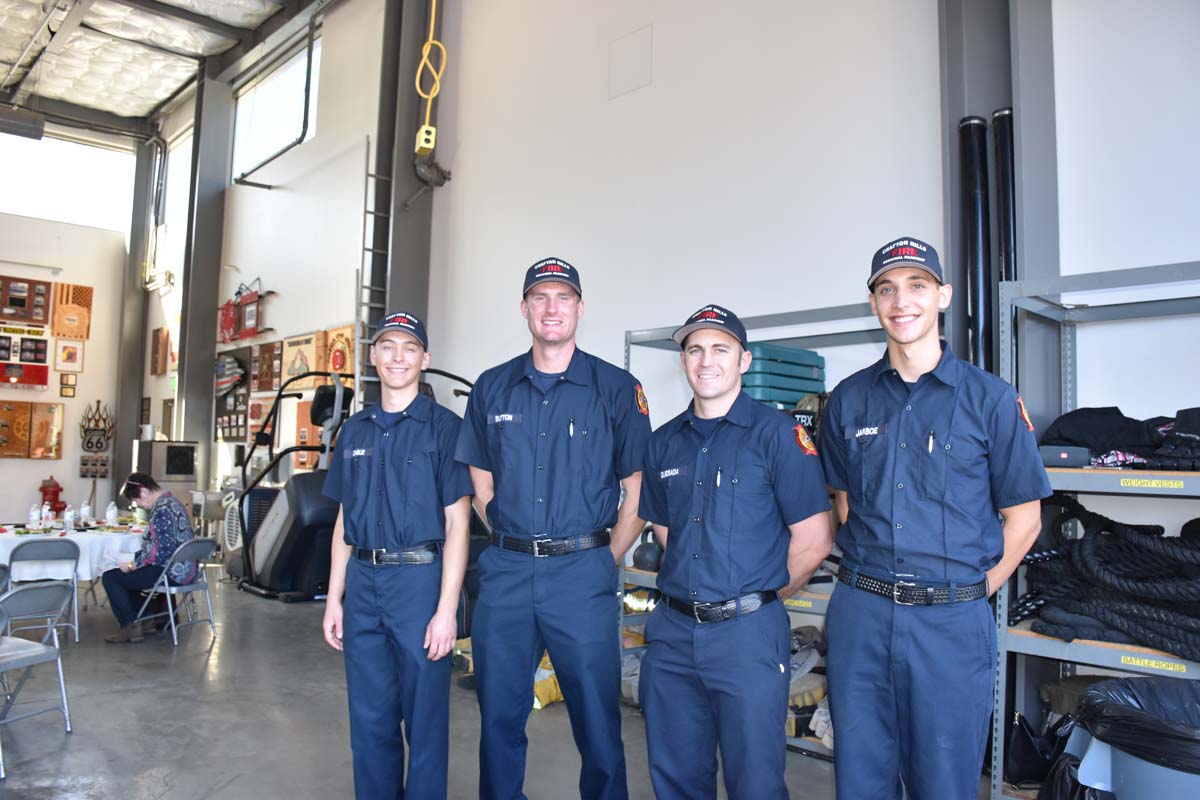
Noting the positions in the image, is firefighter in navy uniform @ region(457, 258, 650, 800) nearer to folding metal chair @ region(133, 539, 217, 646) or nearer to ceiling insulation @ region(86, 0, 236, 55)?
folding metal chair @ region(133, 539, 217, 646)

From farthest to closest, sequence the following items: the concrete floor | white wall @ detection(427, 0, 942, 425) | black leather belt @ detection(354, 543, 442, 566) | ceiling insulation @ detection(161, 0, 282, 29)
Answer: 1. ceiling insulation @ detection(161, 0, 282, 29)
2. white wall @ detection(427, 0, 942, 425)
3. the concrete floor
4. black leather belt @ detection(354, 543, 442, 566)

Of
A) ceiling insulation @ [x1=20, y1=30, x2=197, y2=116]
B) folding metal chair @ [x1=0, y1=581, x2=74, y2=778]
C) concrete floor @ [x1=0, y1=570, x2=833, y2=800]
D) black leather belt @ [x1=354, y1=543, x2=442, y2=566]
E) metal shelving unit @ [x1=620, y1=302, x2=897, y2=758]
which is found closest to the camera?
black leather belt @ [x1=354, y1=543, x2=442, y2=566]

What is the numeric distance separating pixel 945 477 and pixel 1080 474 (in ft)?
3.17

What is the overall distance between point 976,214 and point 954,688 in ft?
8.14

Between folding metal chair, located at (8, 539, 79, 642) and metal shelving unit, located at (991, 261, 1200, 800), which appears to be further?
folding metal chair, located at (8, 539, 79, 642)

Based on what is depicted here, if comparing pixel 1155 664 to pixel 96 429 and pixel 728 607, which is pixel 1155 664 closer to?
pixel 728 607

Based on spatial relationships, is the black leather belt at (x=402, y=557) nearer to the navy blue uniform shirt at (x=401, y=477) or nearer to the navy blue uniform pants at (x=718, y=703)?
the navy blue uniform shirt at (x=401, y=477)

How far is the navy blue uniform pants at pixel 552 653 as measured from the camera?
8.07 ft

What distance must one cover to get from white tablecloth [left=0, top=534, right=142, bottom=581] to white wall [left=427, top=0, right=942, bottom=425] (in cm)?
276

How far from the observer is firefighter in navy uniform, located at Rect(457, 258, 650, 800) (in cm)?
247

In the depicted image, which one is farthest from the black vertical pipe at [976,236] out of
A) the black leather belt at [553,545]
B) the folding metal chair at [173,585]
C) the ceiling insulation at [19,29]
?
the ceiling insulation at [19,29]

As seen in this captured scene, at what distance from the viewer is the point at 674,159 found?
5.50 metres

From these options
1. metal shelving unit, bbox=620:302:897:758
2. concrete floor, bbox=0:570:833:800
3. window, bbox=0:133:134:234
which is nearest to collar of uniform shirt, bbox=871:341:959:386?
metal shelving unit, bbox=620:302:897:758

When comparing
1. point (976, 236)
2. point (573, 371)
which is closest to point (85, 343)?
point (573, 371)
